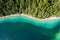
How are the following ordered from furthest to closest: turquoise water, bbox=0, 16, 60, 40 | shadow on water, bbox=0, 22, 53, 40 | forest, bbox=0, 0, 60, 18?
forest, bbox=0, 0, 60, 18 < turquoise water, bbox=0, 16, 60, 40 < shadow on water, bbox=0, 22, 53, 40

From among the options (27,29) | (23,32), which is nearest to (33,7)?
(27,29)

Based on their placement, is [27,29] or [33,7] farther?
[33,7]

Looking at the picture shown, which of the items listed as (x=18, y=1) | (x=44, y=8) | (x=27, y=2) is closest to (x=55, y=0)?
(x=44, y=8)

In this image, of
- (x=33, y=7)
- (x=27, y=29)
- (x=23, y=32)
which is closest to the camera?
(x=23, y=32)

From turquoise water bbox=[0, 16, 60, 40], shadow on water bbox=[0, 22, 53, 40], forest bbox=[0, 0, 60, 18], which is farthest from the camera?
forest bbox=[0, 0, 60, 18]

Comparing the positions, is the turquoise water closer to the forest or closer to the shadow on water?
the shadow on water

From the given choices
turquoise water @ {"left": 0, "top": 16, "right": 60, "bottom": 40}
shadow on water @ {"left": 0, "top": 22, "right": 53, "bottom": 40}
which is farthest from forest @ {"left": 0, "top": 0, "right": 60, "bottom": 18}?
shadow on water @ {"left": 0, "top": 22, "right": 53, "bottom": 40}

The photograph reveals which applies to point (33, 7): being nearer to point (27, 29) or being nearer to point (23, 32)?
point (27, 29)
